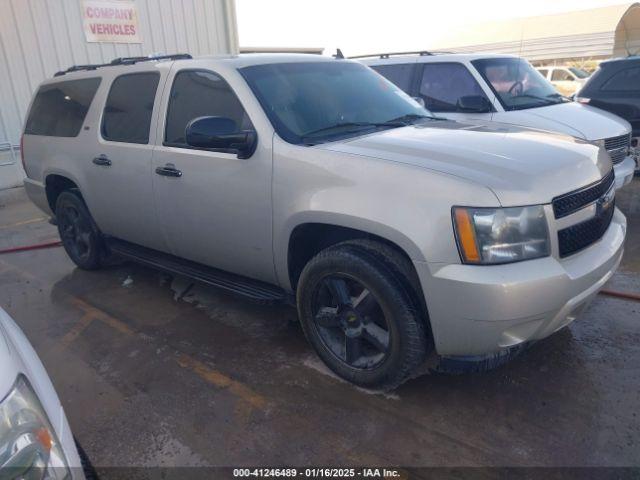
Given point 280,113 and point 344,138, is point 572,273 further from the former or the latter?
point 280,113

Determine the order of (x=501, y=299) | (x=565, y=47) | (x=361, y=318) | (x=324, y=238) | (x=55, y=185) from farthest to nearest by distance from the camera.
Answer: (x=565, y=47) → (x=55, y=185) → (x=324, y=238) → (x=361, y=318) → (x=501, y=299)

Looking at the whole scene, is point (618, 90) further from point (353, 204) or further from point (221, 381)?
point (221, 381)

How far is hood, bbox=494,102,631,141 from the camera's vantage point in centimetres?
562

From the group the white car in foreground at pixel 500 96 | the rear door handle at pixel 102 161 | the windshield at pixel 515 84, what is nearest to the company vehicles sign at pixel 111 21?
the white car in foreground at pixel 500 96

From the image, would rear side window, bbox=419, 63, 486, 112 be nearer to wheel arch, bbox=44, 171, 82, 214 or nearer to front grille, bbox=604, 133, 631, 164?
front grille, bbox=604, 133, 631, 164

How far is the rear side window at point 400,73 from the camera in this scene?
677cm

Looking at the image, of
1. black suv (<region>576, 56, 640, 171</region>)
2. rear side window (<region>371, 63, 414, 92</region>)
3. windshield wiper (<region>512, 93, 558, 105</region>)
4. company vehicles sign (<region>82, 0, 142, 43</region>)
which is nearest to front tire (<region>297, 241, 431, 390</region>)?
rear side window (<region>371, 63, 414, 92</region>)

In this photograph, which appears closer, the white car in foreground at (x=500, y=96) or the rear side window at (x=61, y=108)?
the rear side window at (x=61, y=108)

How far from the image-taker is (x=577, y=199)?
2650 millimetres

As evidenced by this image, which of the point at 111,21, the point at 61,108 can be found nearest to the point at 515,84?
the point at 61,108

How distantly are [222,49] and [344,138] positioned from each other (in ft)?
34.0

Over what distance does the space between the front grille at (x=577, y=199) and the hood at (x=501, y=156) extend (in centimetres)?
3

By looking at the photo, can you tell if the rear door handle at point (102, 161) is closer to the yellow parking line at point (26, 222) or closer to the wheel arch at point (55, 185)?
the wheel arch at point (55, 185)

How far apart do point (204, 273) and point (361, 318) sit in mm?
1462
